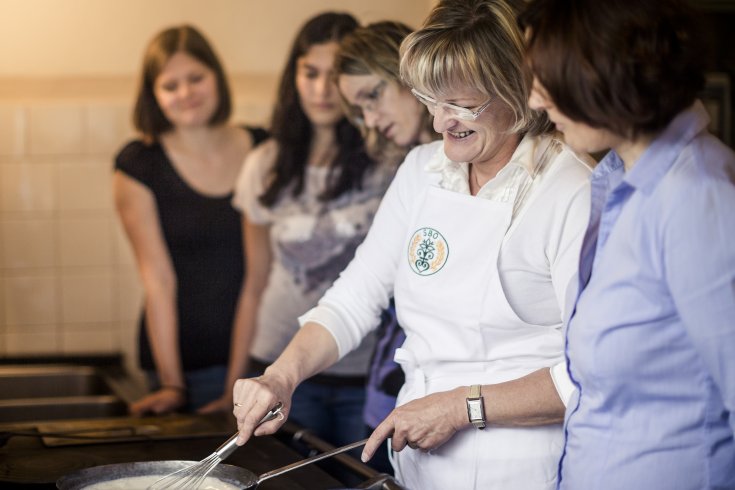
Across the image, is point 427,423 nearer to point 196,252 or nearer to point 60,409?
point 60,409

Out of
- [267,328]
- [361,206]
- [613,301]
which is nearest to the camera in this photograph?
[613,301]

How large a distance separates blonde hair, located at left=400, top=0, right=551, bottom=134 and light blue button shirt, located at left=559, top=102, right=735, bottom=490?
0.93 feet

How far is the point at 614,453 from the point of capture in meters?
1.18

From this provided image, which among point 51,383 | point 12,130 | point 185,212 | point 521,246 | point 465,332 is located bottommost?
point 51,383

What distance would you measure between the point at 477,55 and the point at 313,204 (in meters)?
1.05

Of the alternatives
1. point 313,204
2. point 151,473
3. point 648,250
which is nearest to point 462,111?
point 648,250

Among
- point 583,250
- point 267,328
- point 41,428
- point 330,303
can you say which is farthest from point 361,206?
point 583,250

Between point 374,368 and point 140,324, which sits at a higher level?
point 374,368

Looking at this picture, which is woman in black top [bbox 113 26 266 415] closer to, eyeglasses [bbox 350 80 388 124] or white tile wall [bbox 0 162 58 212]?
white tile wall [bbox 0 162 58 212]

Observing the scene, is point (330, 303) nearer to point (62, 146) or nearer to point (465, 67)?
point (465, 67)

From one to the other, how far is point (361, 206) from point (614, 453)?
4.13 feet

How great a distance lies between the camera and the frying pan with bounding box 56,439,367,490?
1315 mm

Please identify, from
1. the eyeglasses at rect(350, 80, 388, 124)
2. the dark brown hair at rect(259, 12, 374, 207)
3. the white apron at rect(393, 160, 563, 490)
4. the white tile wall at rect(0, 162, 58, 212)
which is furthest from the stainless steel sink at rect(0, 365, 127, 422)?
the white apron at rect(393, 160, 563, 490)

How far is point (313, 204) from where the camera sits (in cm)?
240
